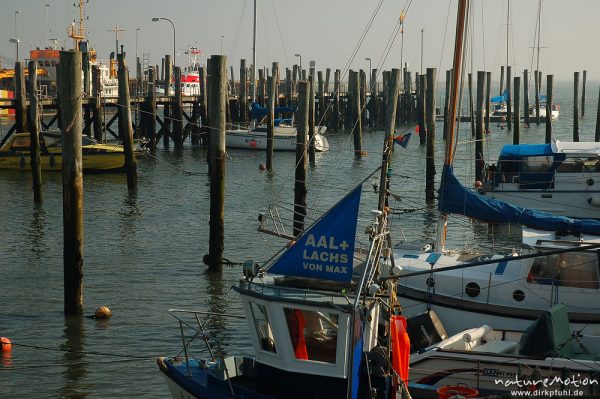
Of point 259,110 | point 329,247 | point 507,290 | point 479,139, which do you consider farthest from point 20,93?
point 329,247

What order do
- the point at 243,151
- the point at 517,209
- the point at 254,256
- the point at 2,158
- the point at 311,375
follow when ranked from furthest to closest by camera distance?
1. the point at 243,151
2. the point at 2,158
3. the point at 254,256
4. the point at 517,209
5. the point at 311,375

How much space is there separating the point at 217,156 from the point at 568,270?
31.4ft

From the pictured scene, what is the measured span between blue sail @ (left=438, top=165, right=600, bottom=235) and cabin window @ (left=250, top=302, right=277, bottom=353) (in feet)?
29.5

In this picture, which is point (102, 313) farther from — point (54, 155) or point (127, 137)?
point (54, 155)

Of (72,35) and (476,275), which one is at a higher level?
(72,35)

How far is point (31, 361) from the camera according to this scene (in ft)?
62.3

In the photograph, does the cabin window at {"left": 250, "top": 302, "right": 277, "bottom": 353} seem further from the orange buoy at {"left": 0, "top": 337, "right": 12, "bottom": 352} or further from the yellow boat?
the yellow boat

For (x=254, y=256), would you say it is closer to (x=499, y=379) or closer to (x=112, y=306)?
(x=112, y=306)

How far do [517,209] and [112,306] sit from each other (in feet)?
29.8

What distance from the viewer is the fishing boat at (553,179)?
104 ft

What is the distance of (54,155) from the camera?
45.6 meters

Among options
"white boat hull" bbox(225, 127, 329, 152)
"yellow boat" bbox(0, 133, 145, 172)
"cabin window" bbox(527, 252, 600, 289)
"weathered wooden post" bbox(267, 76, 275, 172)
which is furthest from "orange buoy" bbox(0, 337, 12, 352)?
"white boat hull" bbox(225, 127, 329, 152)

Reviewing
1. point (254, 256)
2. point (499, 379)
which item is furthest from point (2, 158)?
point (499, 379)

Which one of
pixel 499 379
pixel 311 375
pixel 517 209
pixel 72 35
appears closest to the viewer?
pixel 311 375
